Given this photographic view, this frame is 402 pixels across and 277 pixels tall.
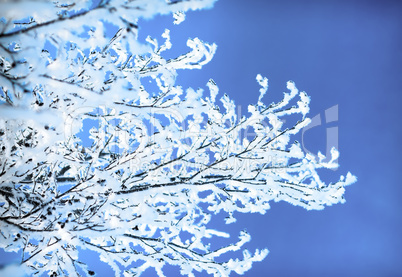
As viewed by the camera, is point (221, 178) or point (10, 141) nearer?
point (10, 141)

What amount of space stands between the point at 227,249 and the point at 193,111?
7.16 feet

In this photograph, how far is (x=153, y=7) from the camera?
132 cm

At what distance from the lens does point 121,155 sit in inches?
103

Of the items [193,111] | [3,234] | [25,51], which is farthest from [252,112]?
[3,234]

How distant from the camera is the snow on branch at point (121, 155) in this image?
5.09 ft

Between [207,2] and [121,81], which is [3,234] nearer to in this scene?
[121,81]

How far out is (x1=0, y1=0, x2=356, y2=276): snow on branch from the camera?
5.09 feet

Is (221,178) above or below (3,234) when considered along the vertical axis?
above

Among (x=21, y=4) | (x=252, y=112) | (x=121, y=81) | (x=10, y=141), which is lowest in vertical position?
(x=10, y=141)

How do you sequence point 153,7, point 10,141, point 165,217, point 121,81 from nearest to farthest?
1. point 153,7
2. point 121,81
3. point 10,141
4. point 165,217

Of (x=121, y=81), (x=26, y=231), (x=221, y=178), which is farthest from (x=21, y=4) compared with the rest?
(x=221, y=178)

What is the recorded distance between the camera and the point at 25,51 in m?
1.34

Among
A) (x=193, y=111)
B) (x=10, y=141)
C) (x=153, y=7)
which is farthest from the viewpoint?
(x=193, y=111)

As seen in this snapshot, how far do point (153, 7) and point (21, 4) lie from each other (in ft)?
1.87
